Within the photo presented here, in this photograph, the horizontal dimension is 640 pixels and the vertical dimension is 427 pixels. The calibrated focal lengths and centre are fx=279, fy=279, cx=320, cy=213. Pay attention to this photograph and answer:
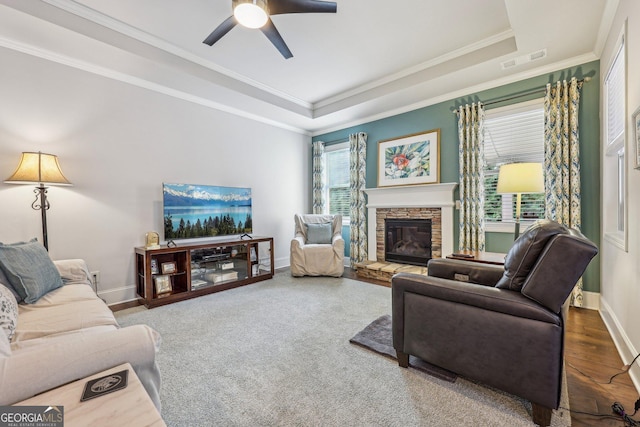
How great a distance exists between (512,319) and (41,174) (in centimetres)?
375

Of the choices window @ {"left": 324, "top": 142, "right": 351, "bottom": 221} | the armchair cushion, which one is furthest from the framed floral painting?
the armchair cushion

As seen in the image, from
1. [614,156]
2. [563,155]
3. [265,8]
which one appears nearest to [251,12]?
[265,8]

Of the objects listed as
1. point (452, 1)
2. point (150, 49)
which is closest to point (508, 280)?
point (452, 1)

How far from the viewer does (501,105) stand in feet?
11.2

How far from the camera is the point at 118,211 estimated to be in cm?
324

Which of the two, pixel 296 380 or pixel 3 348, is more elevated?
pixel 3 348

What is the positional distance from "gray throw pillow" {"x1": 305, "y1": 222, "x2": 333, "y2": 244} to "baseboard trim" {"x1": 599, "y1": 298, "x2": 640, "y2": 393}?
325 centimetres

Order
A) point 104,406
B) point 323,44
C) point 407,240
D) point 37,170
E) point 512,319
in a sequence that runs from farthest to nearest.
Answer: point 407,240 < point 323,44 < point 37,170 < point 512,319 < point 104,406

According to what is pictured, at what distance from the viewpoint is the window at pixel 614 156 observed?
232 cm

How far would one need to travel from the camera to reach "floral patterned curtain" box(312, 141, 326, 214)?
5383 mm

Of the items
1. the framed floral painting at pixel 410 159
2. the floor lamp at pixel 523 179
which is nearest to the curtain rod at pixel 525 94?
the framed floral painting at pixel 410 159

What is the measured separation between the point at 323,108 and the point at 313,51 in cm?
145

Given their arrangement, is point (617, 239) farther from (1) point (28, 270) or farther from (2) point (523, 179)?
(1) point (28, 270)

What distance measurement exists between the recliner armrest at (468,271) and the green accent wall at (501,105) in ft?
5.26
